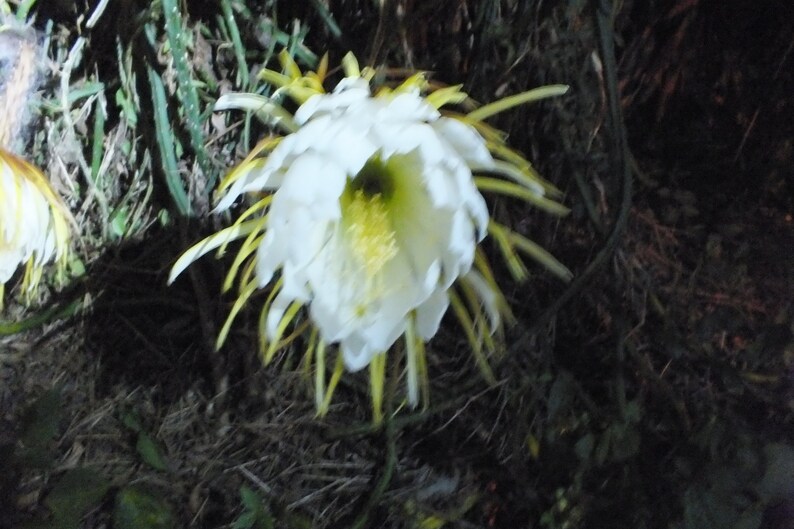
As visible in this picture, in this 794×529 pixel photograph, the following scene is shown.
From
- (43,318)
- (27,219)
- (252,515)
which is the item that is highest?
(27,219)

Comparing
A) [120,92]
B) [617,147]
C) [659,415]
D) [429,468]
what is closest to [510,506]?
[429,468]

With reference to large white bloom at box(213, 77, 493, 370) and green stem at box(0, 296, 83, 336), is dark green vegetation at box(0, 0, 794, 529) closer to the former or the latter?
green stem at box(0, 296, 83, 336)

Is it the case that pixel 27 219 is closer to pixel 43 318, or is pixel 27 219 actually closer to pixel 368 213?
pixel 43 318

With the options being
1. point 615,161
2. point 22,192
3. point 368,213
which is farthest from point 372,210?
point 22,192

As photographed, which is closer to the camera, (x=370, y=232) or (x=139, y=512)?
(x=370, y=232)

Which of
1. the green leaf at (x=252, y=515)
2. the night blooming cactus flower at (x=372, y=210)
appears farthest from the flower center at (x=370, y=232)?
the green leaf at (x=252, y=515)

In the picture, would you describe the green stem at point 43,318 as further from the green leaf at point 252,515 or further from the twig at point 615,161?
the twig at point 615,161

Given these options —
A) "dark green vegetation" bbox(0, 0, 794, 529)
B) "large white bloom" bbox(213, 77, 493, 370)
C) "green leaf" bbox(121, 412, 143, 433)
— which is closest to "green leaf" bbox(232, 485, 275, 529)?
"dark green vegetation" bbox(0, 0, 794, 529)
